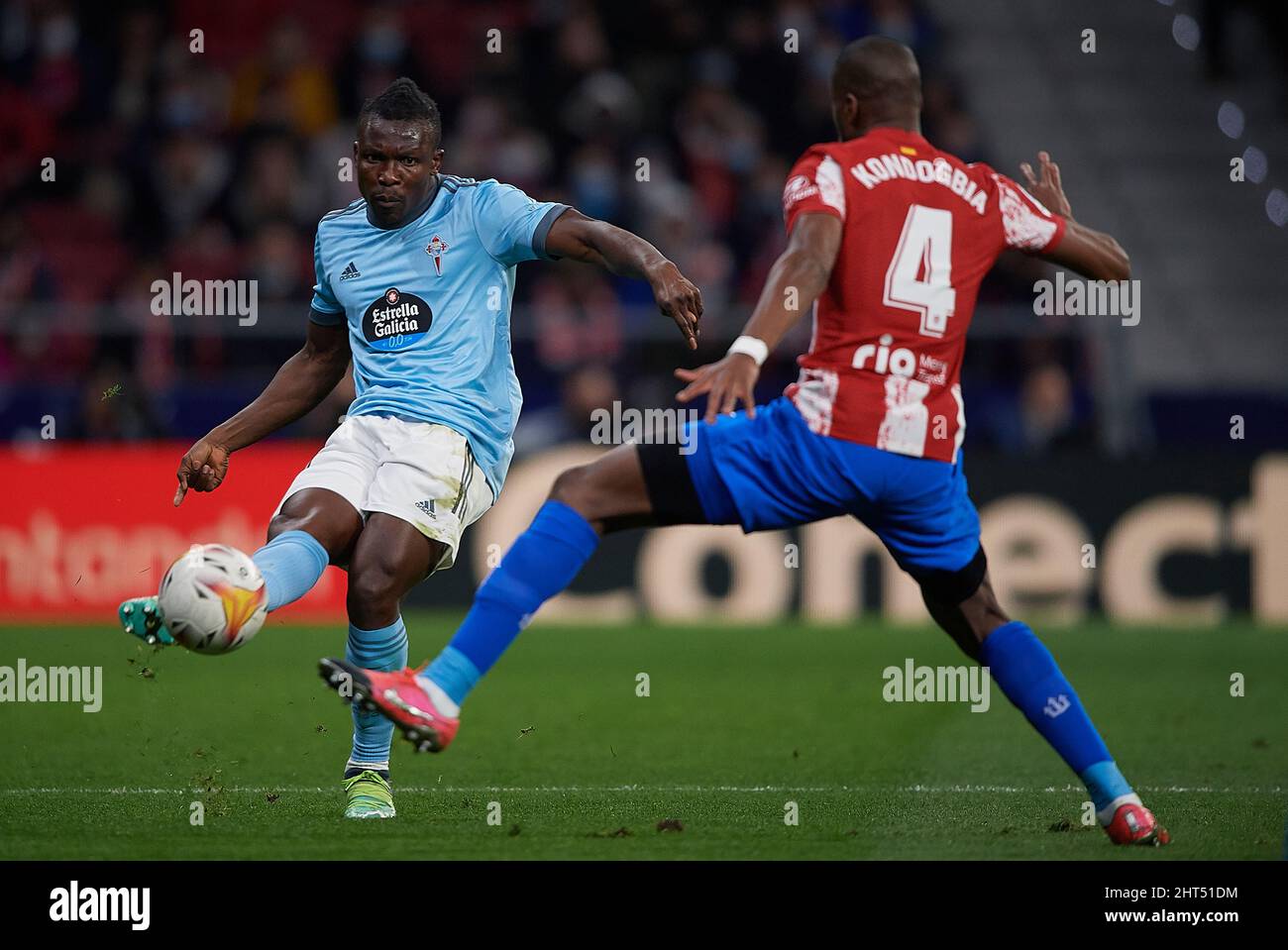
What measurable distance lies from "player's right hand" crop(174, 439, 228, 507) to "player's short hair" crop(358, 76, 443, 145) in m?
1.21

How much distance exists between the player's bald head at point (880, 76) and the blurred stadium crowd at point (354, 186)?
7913 millimetres

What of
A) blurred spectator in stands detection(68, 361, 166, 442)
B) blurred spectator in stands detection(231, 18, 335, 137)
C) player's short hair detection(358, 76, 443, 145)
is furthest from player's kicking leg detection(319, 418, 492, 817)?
blurred spectator in stands detection(231, 18, 335, 137)

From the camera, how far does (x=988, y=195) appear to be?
5480 millimetres

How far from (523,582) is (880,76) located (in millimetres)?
1808

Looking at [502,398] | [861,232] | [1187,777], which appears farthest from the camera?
[1187,777]

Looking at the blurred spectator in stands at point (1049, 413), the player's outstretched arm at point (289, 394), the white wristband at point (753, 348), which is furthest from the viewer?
the blurred spectator in stands at point (1049, 413)

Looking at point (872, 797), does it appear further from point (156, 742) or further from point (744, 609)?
point (744, 609)

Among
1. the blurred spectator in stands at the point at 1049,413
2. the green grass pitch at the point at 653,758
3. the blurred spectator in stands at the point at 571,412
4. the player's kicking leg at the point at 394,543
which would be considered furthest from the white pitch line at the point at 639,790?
the blurred spectator in stands at the point at 1049,413

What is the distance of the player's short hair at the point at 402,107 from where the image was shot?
6.20 m

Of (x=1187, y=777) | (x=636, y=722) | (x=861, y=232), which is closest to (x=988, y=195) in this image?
(x=861, y=232)

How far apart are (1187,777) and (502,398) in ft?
9.87

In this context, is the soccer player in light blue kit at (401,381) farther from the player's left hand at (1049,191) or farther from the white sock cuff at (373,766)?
the player's left hand at (1049,191)

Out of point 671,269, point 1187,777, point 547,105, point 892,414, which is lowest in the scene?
point 1187,777

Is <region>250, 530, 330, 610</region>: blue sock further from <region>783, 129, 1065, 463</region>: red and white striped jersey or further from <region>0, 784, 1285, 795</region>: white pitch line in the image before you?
<region>783, 129, 1065, 463</region>: red and white striped jersey
